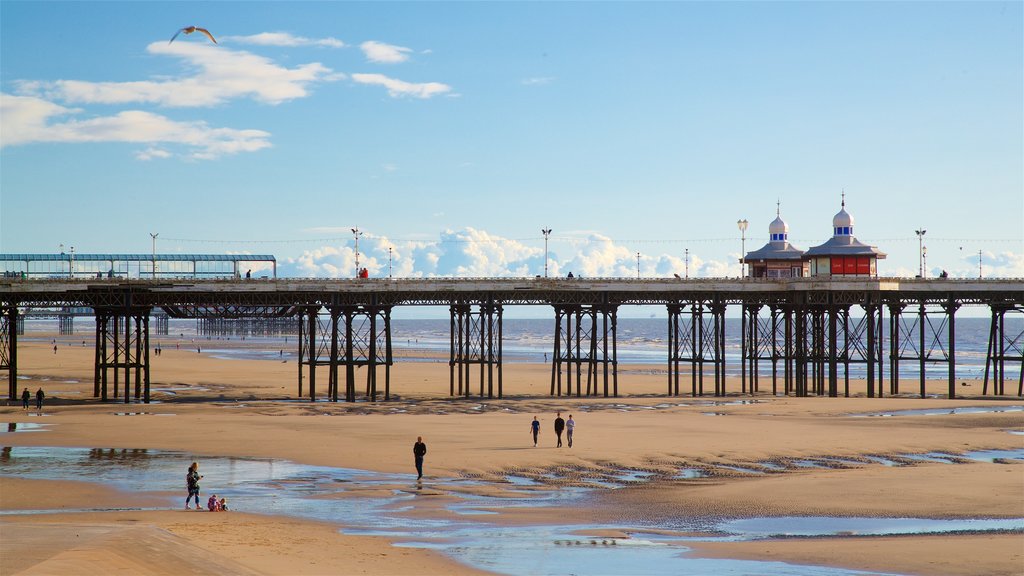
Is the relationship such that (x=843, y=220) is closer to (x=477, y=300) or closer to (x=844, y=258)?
(x=844, y=258)

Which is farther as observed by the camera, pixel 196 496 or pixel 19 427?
pixel 19 427

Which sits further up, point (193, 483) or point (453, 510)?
point (193, 483)

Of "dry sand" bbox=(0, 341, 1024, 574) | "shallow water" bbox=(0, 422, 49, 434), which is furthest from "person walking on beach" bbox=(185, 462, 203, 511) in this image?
"shallow water" bbox=(0, 422, 49, 434)

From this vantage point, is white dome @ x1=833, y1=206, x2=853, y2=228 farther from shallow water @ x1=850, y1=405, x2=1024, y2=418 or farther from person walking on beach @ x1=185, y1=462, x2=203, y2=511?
person walking on beach @ x1=185, y1=462, x2=203, y2=511

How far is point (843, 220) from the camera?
73500 mm

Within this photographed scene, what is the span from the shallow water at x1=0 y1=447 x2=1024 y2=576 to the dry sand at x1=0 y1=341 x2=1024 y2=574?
33.7 inches

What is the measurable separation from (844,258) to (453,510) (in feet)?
160

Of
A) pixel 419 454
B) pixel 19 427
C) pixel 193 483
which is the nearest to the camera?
pixel 193 483

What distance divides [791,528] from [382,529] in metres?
10.0

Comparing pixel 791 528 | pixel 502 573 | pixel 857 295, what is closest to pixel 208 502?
pixel 502 573

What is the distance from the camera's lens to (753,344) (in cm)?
7888

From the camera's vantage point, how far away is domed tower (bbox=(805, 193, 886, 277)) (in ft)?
226

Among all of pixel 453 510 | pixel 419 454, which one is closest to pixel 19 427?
pixel 419 454

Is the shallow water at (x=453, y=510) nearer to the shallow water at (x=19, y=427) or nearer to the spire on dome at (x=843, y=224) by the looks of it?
the shallow water at (x=19, y=427)
